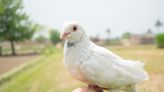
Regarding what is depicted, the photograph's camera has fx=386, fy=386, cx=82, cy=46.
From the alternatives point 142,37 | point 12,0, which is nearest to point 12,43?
point 12,0

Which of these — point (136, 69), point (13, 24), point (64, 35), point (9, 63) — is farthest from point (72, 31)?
point (13, 24)

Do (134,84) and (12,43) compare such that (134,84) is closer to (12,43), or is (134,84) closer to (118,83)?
(118,83)

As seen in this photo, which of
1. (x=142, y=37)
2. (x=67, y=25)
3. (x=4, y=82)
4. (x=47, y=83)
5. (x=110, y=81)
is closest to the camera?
(x=67, y=25)

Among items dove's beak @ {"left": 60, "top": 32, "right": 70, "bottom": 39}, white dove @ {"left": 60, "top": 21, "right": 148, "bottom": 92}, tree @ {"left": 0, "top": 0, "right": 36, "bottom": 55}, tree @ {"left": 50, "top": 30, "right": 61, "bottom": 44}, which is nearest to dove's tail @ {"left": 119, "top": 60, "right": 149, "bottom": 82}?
white dove @ {"left": 60, "top": 21, "right": 148, "bottom": 92}

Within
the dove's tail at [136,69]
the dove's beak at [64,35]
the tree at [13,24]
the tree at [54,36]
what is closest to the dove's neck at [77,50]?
the dove's beak at [64,35]

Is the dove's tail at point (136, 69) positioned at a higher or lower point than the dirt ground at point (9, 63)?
higher

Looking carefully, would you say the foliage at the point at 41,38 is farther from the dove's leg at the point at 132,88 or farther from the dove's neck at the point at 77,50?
the dove's neck at the point at 77,50

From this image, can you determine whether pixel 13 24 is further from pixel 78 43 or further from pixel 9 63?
pixel 78 43
